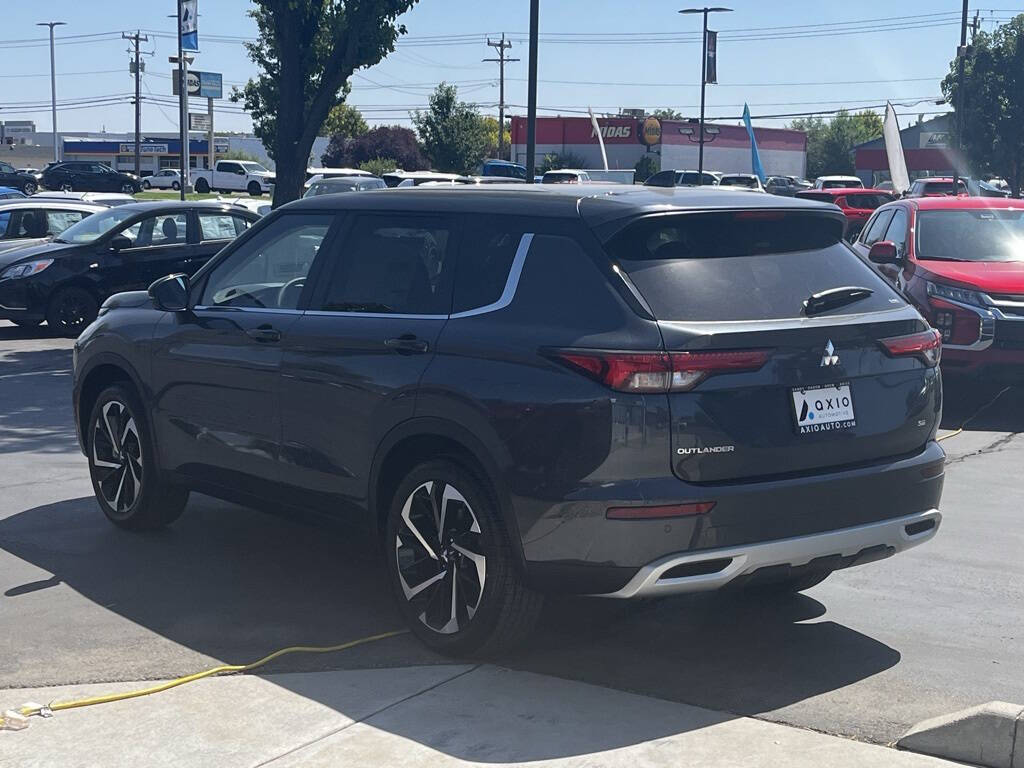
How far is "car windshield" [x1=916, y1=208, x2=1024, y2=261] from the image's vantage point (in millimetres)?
12461

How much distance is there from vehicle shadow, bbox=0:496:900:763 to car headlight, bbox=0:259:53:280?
34.1 ft

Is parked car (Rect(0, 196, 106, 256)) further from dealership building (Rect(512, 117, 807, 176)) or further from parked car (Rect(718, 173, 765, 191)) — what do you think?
dealership building (Rect(512, 117, 807, 176))

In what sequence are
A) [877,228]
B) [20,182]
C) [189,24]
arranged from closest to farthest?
[877,228], [189,24], [20,182]

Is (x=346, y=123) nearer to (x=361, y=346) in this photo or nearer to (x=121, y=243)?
(x=121, y=243)

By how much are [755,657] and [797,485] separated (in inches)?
33.6

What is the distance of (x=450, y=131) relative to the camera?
68.4 metres

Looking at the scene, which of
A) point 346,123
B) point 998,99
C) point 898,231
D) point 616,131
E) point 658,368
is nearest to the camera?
point 658,368

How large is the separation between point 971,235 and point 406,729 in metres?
9.65

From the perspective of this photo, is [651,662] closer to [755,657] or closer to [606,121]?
[755,657]

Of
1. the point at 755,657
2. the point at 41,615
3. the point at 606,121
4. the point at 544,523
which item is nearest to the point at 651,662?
the point at 755,657

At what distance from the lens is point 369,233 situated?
5965mm

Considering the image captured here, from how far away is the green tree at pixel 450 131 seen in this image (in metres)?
68.3

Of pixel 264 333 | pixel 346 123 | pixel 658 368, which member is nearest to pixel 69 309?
pixel 264 333

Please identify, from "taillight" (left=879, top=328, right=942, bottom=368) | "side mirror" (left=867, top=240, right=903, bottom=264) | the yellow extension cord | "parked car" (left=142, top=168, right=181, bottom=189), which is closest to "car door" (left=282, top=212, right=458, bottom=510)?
the yellow extension cord
